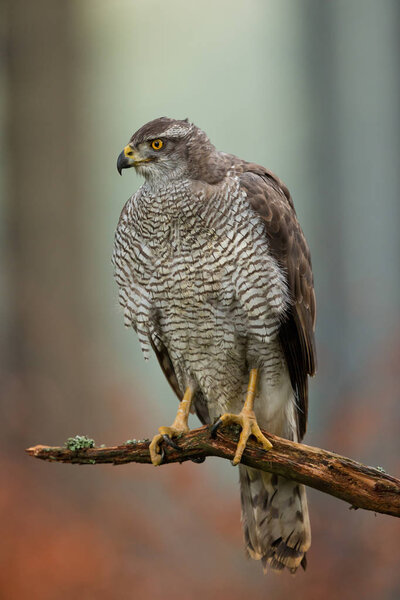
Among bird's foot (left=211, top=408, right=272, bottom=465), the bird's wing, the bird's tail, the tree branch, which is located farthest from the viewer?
the bird's tail

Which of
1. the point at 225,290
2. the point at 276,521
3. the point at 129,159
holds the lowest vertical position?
the point at 276,521

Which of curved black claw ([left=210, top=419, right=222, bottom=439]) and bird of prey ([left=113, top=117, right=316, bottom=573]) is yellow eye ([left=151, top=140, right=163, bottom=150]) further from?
curved black claw ([left=210, top=419, right=222, bottom=439])

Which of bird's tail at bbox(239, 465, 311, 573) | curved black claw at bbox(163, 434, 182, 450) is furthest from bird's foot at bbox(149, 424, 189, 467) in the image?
bird's tail at bbox(239, 465, 311, 573)

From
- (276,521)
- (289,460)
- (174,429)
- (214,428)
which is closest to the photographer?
(289,460)

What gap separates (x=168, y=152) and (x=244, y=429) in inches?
31.6

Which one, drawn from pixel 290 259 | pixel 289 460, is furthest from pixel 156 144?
pixel 289 460

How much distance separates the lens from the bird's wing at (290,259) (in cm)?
198

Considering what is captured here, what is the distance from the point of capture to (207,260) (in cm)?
194

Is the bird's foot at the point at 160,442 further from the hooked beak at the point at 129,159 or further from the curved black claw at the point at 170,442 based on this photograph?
the hooked beak at the point at 129,159

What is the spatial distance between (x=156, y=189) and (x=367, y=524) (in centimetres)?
201

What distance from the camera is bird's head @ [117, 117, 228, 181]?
1912 mm

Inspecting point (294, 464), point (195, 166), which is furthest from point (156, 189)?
point (294, 464)

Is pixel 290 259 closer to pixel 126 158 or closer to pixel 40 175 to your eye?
pixel 126 158

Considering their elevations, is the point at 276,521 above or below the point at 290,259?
below
